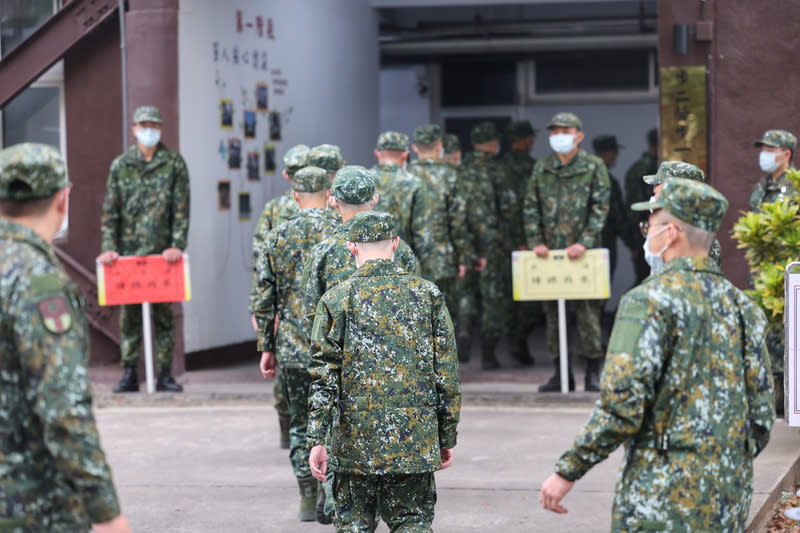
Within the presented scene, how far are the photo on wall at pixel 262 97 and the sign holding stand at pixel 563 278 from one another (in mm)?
3809

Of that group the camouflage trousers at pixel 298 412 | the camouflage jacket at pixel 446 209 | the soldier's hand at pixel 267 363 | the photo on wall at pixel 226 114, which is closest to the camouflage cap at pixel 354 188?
the camouflage trousers at pixel 298 412

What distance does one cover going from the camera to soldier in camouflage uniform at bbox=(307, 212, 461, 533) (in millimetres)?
4828

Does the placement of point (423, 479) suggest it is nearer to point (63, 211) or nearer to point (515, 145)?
point (63, 211)

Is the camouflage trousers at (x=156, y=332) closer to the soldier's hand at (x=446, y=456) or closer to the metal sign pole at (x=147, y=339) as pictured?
the metal sign pole at (x=147, y=339)

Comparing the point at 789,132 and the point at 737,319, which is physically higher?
the point at 789,132

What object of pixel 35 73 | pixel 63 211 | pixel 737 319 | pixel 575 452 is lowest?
pixel 575 452

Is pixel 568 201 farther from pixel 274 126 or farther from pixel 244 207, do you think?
pixel 274 126

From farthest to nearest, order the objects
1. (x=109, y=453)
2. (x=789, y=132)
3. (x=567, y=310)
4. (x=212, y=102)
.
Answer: (x=212, y=102), (x=567, y=310), (x=789, y=132), (x=109, y=453)

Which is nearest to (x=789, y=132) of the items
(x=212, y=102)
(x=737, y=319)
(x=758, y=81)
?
(x=758, y=81)

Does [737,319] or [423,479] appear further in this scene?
[423,479]

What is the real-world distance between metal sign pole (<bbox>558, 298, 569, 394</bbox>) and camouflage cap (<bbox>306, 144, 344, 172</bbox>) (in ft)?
10.6

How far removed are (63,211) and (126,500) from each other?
160 inches

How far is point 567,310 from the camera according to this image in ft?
34.4

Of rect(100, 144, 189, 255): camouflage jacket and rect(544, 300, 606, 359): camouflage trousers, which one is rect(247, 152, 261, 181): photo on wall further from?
rect(544, 300, 606, 359): camouflage trousers
